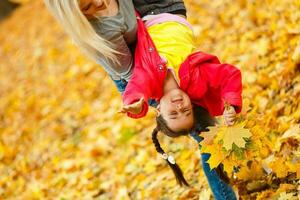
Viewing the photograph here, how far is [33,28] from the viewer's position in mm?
10258

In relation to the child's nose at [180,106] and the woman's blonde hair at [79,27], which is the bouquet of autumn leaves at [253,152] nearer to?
the child's nose at [180,106]

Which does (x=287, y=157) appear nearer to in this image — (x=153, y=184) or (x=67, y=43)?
(x=153, y=184)

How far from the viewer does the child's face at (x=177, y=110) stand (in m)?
2.37

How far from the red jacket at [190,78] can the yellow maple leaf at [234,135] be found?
3.6 inches

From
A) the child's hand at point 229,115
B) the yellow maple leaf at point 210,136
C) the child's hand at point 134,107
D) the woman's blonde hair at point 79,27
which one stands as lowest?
the yellow maple leaf at point 210,136

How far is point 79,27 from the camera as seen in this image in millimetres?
2246

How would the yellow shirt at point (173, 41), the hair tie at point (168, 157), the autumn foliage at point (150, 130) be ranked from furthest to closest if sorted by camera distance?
the autumn foliage at point (150, 130) < the hair tie at point (168, 157) < the yellow shirt at point (173, 41)

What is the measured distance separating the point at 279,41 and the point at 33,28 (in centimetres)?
690

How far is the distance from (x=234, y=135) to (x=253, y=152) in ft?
0.51

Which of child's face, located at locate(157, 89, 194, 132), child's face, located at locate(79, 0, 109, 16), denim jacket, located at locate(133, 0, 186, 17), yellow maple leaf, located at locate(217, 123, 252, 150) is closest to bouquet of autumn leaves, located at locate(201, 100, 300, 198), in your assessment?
yellow maple leaf, located at locate(217, 123, 252, 150)

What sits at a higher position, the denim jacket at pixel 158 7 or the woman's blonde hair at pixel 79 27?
the woman's blonde hair at pixel 79 27

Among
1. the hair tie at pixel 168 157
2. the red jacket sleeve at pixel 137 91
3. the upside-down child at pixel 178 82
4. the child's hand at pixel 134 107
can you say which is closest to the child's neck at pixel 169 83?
the upside-down child at pixel 178 82

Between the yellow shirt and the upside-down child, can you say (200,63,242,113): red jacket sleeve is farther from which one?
the yellow shirt

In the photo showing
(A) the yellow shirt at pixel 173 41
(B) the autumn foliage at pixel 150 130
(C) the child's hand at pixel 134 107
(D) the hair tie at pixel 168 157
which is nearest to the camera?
(C) the child's hand at pixel 134 107
